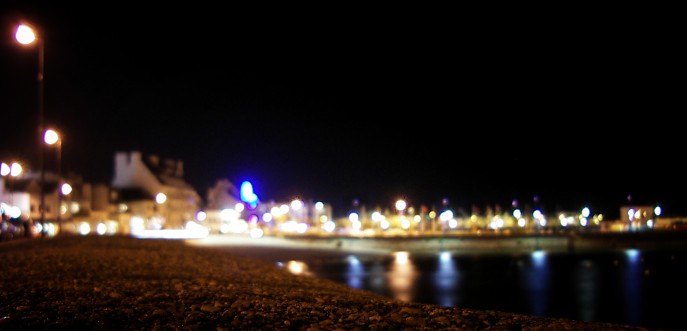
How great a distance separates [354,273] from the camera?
1251 inches

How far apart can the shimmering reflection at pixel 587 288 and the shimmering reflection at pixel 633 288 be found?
3.12 feet

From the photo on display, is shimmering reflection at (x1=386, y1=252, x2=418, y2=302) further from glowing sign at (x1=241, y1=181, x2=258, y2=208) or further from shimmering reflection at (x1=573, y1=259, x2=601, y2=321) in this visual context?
glowing sign at (x1=241, y1=181, x2=258, y2=208)

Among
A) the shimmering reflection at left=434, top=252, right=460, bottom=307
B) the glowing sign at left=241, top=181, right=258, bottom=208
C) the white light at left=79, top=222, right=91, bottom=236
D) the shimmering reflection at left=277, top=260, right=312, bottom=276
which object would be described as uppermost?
the glowing sign at left=241, top=181, right=258, bottom=208

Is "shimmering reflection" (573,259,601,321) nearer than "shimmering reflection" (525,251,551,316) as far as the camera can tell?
Yes

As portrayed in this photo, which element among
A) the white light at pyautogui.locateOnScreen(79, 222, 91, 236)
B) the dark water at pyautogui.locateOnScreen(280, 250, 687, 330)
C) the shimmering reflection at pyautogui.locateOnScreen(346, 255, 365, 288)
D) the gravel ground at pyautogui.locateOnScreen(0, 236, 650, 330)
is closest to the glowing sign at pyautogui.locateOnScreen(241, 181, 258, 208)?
the white light at pyautogui.locateOnScreen(79, 222, 91, 236)

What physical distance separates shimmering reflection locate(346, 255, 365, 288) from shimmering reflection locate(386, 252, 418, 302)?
3.82 feet

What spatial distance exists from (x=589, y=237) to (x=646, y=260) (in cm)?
1786

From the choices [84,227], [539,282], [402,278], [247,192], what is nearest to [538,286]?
[539,282]

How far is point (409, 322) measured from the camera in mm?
9219

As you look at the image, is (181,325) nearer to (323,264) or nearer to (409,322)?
(409,322)

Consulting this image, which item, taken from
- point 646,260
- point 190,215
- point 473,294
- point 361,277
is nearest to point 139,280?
point 473,294

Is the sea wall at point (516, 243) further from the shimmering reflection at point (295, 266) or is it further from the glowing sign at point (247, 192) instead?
the glowing sign at point (247, 192)

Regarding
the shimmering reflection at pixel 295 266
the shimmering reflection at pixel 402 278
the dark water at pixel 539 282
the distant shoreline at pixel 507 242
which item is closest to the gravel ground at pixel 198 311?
the dark water at pixel 539 282

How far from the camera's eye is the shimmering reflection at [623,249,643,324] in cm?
1993
